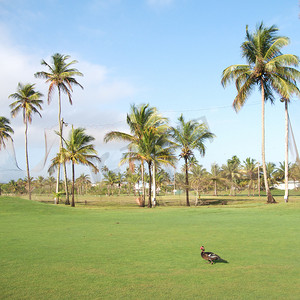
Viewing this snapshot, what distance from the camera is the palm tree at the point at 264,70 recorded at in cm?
2394

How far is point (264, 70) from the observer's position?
82.7 ft

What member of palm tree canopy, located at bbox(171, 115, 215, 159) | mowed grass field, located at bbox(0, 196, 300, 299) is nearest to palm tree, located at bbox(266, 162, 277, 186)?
palm tree canopy, located at bbox(171, 115, 215, 159)

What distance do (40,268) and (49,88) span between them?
3187 centimetres

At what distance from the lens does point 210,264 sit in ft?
20.9

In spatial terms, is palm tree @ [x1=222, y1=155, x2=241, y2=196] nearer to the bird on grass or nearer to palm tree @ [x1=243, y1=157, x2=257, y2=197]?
palm tree @ [x1=243, y1=157, x2=257, y2=197]

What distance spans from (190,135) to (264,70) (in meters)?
10.5

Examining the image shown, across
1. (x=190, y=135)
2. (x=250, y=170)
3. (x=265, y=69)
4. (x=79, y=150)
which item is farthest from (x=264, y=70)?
(x=250, y=170)

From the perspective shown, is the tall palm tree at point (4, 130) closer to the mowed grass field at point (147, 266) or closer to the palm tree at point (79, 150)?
the palm tree at point (79, 150)

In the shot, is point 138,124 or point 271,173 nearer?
point 138,124

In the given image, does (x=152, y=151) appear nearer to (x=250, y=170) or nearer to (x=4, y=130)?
(x=4, y=130)

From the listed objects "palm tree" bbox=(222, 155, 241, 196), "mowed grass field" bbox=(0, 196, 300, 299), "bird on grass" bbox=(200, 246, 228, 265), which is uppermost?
"palm tree" bbox=(222, 155, 241, 196)

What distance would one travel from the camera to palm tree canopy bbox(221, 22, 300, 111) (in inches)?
941

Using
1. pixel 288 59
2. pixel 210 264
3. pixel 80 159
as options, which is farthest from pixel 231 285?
pixel 80 159

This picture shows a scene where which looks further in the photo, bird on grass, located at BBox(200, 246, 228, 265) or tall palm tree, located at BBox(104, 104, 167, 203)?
tall palm tree, located at BBox(104, 104, 167, 203)
